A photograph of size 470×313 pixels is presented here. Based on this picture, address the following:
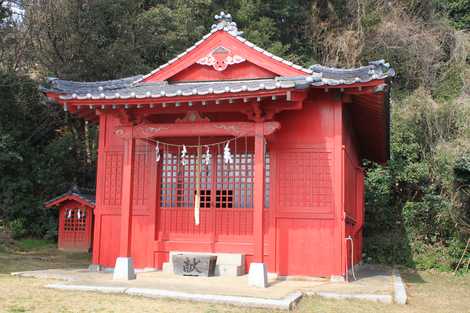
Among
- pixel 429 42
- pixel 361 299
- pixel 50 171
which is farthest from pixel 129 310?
pixel 429 42

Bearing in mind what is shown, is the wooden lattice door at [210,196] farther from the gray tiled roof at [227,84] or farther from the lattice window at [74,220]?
the lattice window at [74,220]

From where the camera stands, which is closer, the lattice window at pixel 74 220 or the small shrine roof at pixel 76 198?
the small shrine roof at pixel 76 198

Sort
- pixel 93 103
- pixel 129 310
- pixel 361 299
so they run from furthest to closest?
pixel 93 103 → pixel 361 299 → pixel 129 310

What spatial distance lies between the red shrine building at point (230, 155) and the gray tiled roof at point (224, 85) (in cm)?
3

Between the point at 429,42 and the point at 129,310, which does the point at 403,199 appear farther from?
the point at 129,310

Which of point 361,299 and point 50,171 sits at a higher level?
point 50,171

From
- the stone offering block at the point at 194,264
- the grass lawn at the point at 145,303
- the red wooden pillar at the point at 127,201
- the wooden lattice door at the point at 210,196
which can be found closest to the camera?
the grass lawn at the point at 145,303

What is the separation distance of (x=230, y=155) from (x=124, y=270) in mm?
3504

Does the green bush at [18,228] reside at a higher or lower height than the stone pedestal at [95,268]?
higher

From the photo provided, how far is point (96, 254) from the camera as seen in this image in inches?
468

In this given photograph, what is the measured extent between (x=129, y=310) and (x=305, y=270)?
15.3ft

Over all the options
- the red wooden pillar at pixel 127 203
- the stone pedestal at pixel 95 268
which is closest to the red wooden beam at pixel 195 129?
the red wooden pillar at pixel 127 203

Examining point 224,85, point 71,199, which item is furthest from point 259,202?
point 71,199

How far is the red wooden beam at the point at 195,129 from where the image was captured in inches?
392
